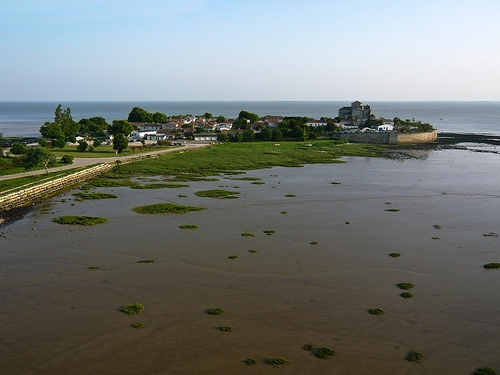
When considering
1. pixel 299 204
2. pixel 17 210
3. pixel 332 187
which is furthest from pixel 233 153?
pixel 17 210

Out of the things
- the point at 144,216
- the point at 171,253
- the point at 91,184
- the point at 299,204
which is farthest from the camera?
the point at 91,184

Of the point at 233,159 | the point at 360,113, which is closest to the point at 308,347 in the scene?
the point at 233,159

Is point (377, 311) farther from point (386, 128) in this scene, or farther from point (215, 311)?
point (386, 128)

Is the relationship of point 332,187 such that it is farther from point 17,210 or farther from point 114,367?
point 114,367

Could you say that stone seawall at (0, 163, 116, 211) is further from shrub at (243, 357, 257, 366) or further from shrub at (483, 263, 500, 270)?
shrub at (483, 263, 500, 270)

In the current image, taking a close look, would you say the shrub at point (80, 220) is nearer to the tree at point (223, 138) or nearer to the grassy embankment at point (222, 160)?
the grassy embankment at point (222, 160)

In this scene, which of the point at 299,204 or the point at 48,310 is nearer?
the point at 48,310

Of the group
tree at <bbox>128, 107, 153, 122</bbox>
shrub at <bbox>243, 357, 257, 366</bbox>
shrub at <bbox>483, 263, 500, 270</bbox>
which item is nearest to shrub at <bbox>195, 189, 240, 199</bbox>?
shrub at <bbox>483, 263, 500, 270</bbox>
